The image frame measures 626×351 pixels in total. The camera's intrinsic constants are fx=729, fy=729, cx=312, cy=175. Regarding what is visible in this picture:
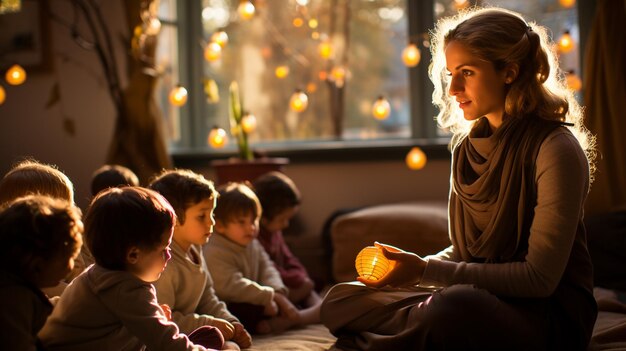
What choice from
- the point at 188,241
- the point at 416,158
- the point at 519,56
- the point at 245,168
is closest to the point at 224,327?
the point at 188,241

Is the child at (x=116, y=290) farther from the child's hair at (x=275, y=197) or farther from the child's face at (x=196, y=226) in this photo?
the child's hair at (x=275, y=197)

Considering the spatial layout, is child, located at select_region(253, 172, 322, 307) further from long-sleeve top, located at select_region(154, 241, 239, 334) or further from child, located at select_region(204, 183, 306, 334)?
long-sleeve top, located at select_region(154, 241, 239, 334)

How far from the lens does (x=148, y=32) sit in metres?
3.43

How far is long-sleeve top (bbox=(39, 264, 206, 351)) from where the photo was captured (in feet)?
4.79

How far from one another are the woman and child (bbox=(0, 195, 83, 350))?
739 millimetres

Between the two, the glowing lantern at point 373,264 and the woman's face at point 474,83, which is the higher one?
the woman's face at point 474,83

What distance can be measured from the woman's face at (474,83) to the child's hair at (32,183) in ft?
3.32

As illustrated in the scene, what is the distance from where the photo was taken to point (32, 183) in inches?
71.3

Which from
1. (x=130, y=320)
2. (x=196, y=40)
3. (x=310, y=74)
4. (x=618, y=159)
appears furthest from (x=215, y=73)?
(x=130, y=320)

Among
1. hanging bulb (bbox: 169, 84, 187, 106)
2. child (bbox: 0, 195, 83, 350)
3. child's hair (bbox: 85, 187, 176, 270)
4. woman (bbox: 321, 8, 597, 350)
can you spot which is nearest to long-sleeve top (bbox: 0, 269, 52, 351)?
child (bbox: 0, 195, 83, 350)

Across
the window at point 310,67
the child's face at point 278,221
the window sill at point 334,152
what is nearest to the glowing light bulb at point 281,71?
the window at point 310,67

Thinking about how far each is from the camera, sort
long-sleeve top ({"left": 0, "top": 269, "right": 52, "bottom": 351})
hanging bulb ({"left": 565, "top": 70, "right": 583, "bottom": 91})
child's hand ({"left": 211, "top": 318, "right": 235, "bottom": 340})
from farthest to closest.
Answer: hanging bulb ({"left": 565, "top": 70, "right": 583, "bottom": 91}) → child's hand ({"left": 211, "top": 318, "right": 235, "bottom": 340}) → long-sleeve top ({"left": 0, "top": 269, "right": 52, "bottom": 351})

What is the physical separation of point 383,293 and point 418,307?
0.14m

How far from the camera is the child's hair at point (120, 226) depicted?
148cm
